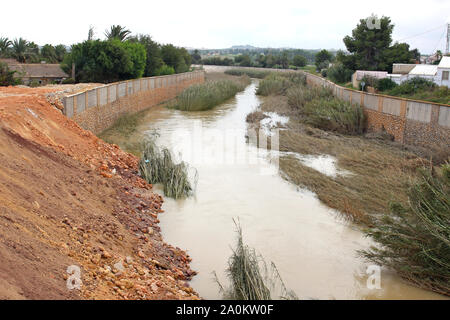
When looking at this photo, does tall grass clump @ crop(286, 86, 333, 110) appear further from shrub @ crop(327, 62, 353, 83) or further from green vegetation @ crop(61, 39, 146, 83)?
shrub @ crop(327, 62, 353, 83)

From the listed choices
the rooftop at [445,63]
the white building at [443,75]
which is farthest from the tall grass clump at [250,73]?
the white building at [443,75]

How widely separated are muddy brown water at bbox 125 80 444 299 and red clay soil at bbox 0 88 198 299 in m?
0.55

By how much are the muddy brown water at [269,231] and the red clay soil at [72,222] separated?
548mm

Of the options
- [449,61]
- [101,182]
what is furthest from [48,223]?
[449,61]

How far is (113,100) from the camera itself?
22031 millimetres

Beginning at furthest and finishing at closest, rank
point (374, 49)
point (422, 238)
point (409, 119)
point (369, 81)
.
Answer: point (374, 49), point (369, 81), point (409, 119), point (422, 238)

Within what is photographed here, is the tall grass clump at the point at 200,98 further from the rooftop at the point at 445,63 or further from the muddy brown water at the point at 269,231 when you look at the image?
the rooftop at the point at 445,63

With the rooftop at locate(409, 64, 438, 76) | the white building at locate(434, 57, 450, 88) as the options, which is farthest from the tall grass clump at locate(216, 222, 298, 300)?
the rooftop at locate(409, 64, 438, 76)

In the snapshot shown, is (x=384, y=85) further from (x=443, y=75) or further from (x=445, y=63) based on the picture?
(x=445, y=63)

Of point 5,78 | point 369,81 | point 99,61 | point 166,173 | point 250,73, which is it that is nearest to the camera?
point 166,173

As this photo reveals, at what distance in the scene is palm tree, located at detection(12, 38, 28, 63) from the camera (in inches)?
1710

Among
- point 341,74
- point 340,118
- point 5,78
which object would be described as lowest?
point 340,118

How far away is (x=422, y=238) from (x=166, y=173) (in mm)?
6935

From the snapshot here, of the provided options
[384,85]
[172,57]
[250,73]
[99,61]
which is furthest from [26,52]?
[250,73]
